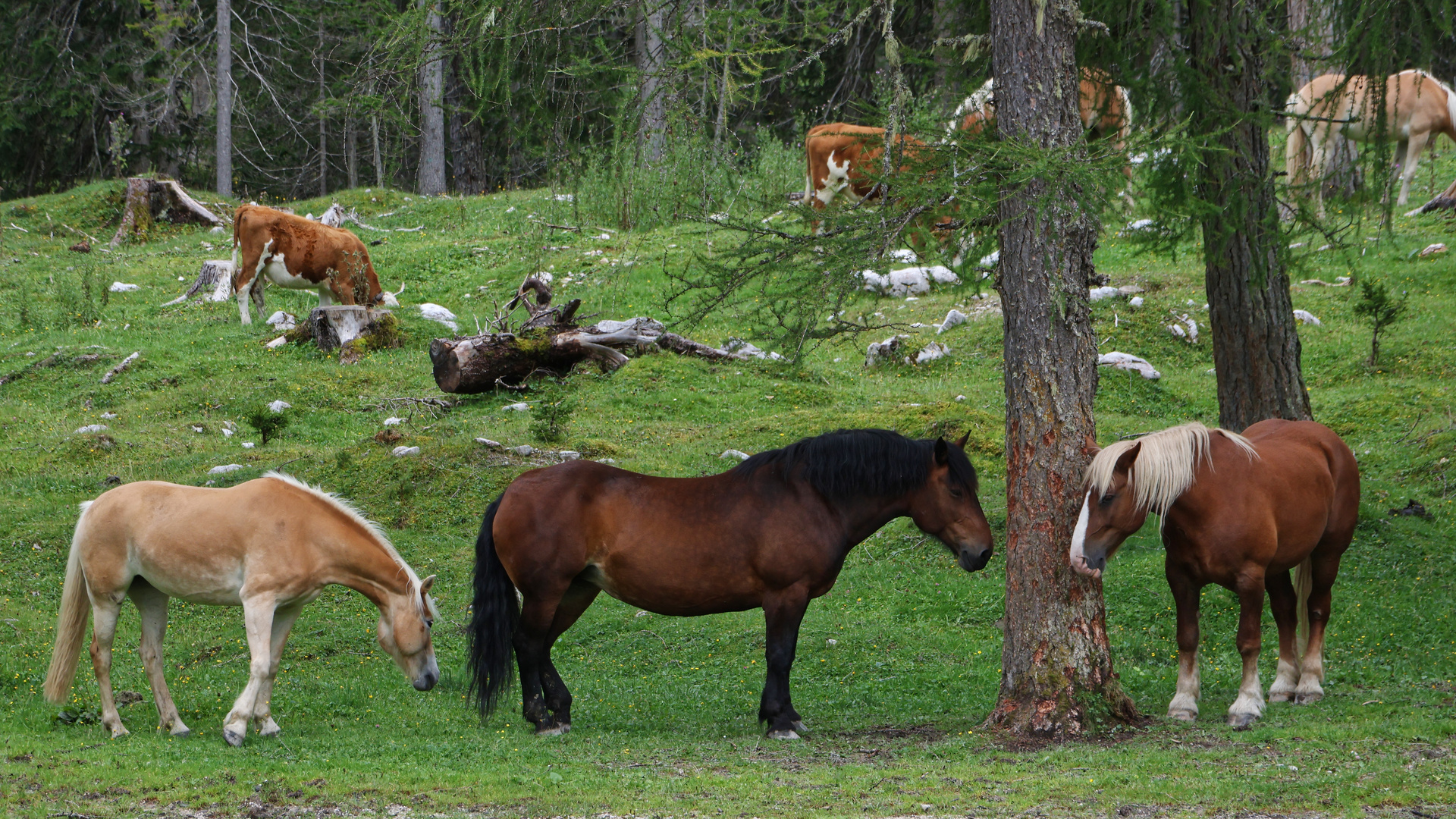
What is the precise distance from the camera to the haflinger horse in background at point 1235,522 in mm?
7125

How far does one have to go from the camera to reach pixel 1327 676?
844cm

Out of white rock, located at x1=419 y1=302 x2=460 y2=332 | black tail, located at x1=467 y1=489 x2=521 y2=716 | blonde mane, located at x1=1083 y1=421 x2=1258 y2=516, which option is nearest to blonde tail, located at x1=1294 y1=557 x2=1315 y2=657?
blonde mane, located at x1=1083 y1=421 x2=1258 y2=516

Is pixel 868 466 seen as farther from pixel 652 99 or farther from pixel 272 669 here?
pixel 272 669

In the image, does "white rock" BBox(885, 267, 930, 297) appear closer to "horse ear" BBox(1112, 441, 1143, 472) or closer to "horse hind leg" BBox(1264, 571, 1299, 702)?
"horse hind leg" BBox(1264, 571, 1299, 702)

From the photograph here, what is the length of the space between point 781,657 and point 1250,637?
2.85 meters

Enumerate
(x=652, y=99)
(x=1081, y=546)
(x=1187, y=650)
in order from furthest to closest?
(x=652, y=99), (x=1187, y=650), (x=1081, y=546)

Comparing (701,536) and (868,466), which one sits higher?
(868,466)

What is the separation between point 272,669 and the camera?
298 inches

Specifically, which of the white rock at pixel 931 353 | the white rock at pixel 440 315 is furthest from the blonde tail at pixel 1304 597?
the white rock at pixel 440 315

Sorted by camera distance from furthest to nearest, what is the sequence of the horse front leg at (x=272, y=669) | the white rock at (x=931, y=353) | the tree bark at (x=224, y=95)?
1. the tree bark at (x=224, y=95)
2. the white rock at (x=931, y=353)
3. the horse front leg at (x=272, y=669)

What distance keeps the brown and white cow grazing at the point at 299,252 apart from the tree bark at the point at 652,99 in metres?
10.1

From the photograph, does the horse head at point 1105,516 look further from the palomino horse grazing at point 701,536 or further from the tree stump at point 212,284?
the tree stump at point 212,284

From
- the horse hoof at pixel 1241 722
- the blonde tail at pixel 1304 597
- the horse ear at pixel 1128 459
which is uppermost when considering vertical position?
the horse ear at pixel 1128 459

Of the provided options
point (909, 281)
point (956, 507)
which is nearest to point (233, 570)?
point (956, 507)
